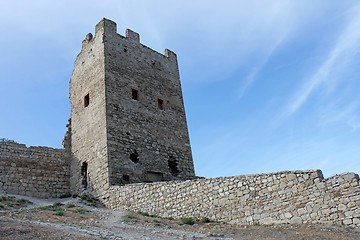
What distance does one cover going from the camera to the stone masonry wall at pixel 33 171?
1375cm

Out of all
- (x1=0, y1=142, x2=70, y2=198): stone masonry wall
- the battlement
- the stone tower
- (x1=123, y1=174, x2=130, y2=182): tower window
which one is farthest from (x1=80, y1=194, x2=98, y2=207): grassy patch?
the battlement

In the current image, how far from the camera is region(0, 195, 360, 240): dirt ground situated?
680cm

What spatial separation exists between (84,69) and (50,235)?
11745mm

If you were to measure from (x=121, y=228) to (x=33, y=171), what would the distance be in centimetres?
755

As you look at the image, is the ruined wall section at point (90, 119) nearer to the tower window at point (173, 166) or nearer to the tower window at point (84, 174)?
the tower window at point (84, 174)

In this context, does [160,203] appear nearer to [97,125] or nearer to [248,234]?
[248,234]

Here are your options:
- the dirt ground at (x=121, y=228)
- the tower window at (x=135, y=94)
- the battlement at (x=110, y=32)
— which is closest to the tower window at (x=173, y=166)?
the tower window at (x=135, y=94)

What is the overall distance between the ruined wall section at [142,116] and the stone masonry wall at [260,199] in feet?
6.78

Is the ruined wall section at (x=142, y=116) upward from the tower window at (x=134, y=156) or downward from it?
upward

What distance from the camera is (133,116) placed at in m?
15.1

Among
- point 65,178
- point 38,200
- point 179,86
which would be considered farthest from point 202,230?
point 179,86

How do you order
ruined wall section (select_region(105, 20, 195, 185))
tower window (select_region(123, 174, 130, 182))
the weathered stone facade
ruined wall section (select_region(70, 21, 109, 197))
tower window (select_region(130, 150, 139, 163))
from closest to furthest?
the weathered stone facade, tower window (select_region(123, 174, 130, 182)), ruined wall section (select_region(70, 21, 109, 197)), ruined wall section (select_region(105, 20, 195, 185)), tower window (select_region(130, 150, 139, 163))

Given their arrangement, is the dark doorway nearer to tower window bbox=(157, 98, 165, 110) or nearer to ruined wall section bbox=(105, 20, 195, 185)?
ruined wall section bbox=(105, 20, 195, 185)

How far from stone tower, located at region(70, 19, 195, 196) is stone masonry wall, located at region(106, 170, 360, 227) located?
2.04 metres
